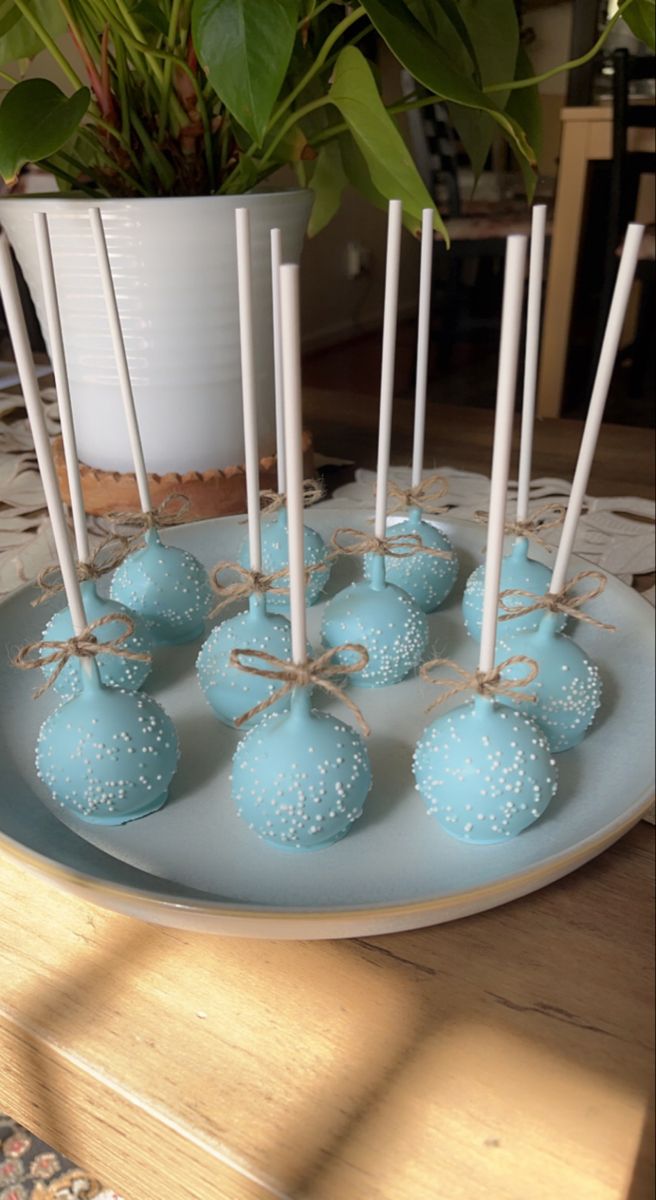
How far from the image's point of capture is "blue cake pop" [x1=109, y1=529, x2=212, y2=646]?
44 centimetres

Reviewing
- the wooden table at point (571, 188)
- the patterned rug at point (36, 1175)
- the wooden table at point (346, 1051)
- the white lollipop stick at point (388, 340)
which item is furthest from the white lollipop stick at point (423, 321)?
the wooden table at point (571, 188)

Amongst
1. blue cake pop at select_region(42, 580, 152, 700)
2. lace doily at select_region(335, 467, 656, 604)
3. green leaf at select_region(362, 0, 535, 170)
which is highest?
green leaf at select_region(362, 0, 535, 170)

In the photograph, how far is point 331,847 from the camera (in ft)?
1.04

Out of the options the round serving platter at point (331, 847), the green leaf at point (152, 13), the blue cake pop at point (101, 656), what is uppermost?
the green leaf at point (152, 13)

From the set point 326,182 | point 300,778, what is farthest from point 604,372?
point 326,182

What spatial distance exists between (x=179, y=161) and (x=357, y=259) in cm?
223

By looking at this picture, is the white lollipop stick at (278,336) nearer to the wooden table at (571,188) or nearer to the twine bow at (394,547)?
the twine bow at (394,547)

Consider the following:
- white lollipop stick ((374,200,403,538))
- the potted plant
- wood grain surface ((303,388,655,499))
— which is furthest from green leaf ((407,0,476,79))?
wood grain surface ((303,388,655,499))

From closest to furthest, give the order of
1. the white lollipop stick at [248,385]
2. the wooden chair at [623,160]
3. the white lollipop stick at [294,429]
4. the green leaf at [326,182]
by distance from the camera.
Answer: the white lollipop stick at [294,429] < the white lollipop stick at [248,385] < the green leaf at [326,182] < the wooden chair at [623,160]

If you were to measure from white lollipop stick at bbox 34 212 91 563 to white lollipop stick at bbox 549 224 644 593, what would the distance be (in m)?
0.20

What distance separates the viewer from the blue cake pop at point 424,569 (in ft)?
1.53

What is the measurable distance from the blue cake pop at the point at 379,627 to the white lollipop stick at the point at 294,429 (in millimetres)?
115

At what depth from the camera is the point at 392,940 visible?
29 centimetres

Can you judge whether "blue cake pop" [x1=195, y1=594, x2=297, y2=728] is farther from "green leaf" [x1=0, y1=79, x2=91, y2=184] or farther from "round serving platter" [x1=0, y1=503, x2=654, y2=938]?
"green leaf" [x1=0, y1=79, x2=91, y2=184]
